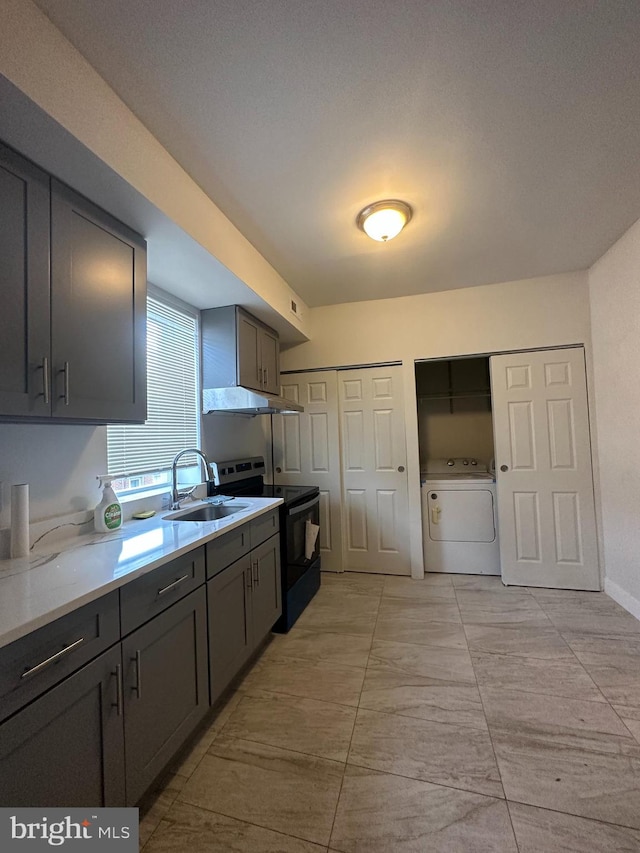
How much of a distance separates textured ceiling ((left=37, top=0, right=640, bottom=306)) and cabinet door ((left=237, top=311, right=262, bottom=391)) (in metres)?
0.65

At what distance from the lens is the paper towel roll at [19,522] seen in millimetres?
1337

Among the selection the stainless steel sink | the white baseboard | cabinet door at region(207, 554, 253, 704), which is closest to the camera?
cabinet door at region(207, 554, 253, 704)

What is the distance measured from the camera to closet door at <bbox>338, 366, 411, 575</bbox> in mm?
3424

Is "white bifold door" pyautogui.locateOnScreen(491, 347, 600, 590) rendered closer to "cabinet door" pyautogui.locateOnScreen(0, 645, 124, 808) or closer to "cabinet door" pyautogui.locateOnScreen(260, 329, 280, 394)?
"cabinet door" pyautogui.locateOnScreen(260, 329, 280, 394)

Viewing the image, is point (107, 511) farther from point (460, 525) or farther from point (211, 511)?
point (460, 525)

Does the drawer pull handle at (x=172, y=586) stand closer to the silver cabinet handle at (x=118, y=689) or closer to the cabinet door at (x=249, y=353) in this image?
the silver cabinet handle at (x=118, y=689)

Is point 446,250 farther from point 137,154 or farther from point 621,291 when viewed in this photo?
point 137,154

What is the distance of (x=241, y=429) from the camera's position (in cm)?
330

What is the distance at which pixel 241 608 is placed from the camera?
189 cm

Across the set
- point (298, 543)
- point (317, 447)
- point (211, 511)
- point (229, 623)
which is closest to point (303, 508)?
point (298, 543)

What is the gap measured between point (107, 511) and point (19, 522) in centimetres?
38

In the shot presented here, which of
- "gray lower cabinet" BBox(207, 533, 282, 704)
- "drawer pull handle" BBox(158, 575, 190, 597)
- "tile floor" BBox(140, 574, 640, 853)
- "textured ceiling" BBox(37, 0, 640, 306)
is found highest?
"textured ceiling" BBox(37, 0, 640, 306)

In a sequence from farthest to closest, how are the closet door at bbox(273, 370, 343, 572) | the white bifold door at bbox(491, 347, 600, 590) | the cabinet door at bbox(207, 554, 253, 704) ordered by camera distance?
the closet door at bbox(273, 370, 343, 572) < the white bifold door at bbox(491, 347, 600, 590) < the cabinet door at bbox(207, 554, 253, 704)

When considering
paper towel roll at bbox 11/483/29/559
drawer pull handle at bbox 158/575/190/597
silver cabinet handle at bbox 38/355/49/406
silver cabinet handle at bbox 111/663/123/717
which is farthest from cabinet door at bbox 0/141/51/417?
silver cabinet handle at bbox 111/663/123/717
